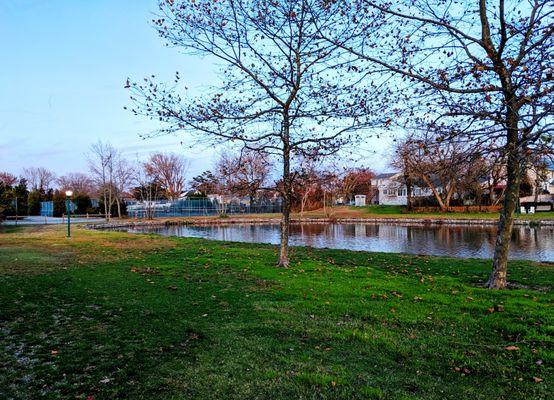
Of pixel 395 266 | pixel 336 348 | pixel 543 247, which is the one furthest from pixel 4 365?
pixel 543 247

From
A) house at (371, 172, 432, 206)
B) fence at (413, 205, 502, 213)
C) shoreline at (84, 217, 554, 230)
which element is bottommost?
shoreline at (84, 217, 554, 230)

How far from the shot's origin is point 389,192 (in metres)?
71.1

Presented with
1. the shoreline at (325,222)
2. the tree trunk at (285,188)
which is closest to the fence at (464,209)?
the shoreline at (325,222)

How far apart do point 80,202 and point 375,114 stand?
2039 inches

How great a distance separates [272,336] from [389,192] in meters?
69.2

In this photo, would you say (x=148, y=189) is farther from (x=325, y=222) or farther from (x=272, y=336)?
(x=272, y=336)

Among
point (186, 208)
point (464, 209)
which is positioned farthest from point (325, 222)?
point (186, 208)

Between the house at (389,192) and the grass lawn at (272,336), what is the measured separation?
5534cm

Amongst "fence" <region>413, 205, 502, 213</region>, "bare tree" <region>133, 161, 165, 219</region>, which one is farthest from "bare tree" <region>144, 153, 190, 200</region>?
"fence" <region>413, 205, 502, 213</region>

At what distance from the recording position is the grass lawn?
354 centimetres

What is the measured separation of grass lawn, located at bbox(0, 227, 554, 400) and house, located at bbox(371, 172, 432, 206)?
2179 inches

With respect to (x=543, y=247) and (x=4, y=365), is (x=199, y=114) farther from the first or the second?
(x=543, y=247)

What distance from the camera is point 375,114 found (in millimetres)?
9031

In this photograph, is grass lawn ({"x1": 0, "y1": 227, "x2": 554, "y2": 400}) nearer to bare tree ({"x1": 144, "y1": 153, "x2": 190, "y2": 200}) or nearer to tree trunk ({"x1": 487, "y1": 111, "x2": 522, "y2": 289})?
tree trunk ({"x1": 487, "y1": 111, "x2": 522, "y2": 289})
